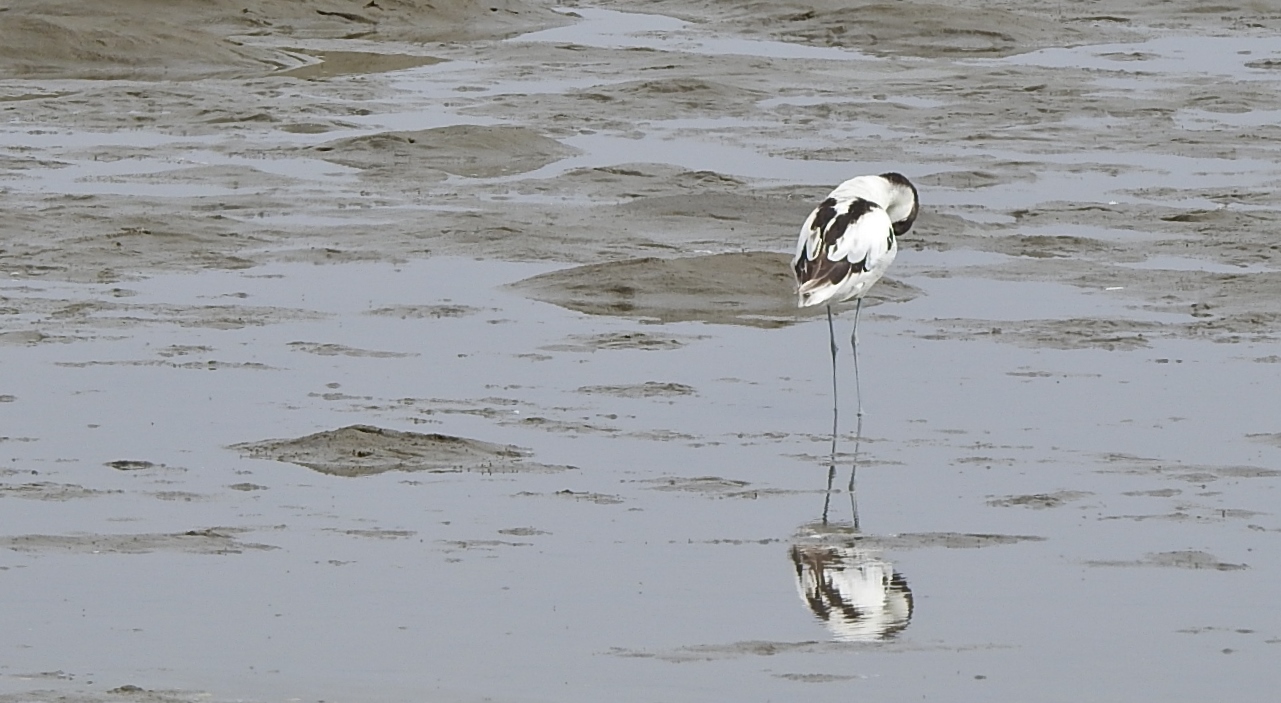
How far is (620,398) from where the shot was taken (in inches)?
388

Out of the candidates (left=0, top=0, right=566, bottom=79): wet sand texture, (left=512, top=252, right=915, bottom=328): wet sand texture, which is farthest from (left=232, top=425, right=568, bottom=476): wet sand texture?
(left=0, top=0, right=566, bottom=79): wet sand texture

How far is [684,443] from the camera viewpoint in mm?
9078

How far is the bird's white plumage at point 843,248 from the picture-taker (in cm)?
1016

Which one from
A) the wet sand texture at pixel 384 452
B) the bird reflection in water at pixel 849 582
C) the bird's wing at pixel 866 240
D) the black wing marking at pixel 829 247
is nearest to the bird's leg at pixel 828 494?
the bird reflection in water at pixel 849 582

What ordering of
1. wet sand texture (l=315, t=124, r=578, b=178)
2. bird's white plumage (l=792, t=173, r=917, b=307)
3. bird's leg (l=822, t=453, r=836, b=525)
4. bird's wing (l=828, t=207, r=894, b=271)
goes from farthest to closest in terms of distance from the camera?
1. wet sand texture (l=315, t=124, r=578, b=178)
2. bird's wing (l=828, t=207, r=894, b=271)
3. bird's white plumage (l=792, t=173, r=917, b=307)
4. bird's leg (l=822, t=453, r=836, b=525)

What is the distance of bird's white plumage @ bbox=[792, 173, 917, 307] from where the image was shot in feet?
33.3

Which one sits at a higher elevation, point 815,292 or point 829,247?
point 829,247

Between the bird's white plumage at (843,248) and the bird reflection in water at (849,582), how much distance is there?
212cm

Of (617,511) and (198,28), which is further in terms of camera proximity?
(198,28)

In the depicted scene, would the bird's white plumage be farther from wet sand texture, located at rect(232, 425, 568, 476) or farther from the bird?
wet sand texture, located at rect(232, 425, 568, 476)

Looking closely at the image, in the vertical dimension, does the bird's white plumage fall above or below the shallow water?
above

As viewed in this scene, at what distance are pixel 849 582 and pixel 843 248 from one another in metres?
3.35

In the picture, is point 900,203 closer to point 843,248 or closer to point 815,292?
point 843,248

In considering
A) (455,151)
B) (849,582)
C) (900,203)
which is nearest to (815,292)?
(900,203)
